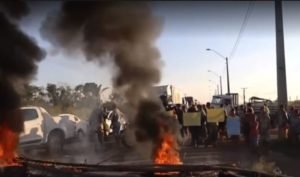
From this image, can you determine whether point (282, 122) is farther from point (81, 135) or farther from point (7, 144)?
point (7, 144)

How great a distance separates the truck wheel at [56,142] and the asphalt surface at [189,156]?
281mm

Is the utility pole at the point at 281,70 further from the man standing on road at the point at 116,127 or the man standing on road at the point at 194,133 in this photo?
the man standing on road at the point at 116,127

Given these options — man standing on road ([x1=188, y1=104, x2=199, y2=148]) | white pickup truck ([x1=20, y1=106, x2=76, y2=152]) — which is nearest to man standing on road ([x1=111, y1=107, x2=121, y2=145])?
white pickup truck ([x1=20, y1=106, x2=76, y2=152])

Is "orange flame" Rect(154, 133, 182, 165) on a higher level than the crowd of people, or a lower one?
lower

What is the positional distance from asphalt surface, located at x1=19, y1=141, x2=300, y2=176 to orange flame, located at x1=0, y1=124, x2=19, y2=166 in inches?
116

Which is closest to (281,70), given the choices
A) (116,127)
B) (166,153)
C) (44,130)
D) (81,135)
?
(116,127)

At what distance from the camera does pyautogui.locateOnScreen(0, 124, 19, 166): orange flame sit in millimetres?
9338

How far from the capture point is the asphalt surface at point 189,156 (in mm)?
13852

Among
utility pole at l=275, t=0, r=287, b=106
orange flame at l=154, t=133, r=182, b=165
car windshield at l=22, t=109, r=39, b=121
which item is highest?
utility pole at l=275, t=0, r=287, b=106

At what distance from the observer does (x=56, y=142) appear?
20.0m

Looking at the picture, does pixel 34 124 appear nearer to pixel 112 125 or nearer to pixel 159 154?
pixel 112 125

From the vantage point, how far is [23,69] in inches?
451

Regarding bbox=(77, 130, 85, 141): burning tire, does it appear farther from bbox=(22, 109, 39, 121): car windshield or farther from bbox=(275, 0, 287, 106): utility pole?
bbox=(275, 0, 287, 106): utility pole

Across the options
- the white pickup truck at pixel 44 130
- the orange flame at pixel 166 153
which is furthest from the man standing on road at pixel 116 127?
the orange flame at pixel 166 153
